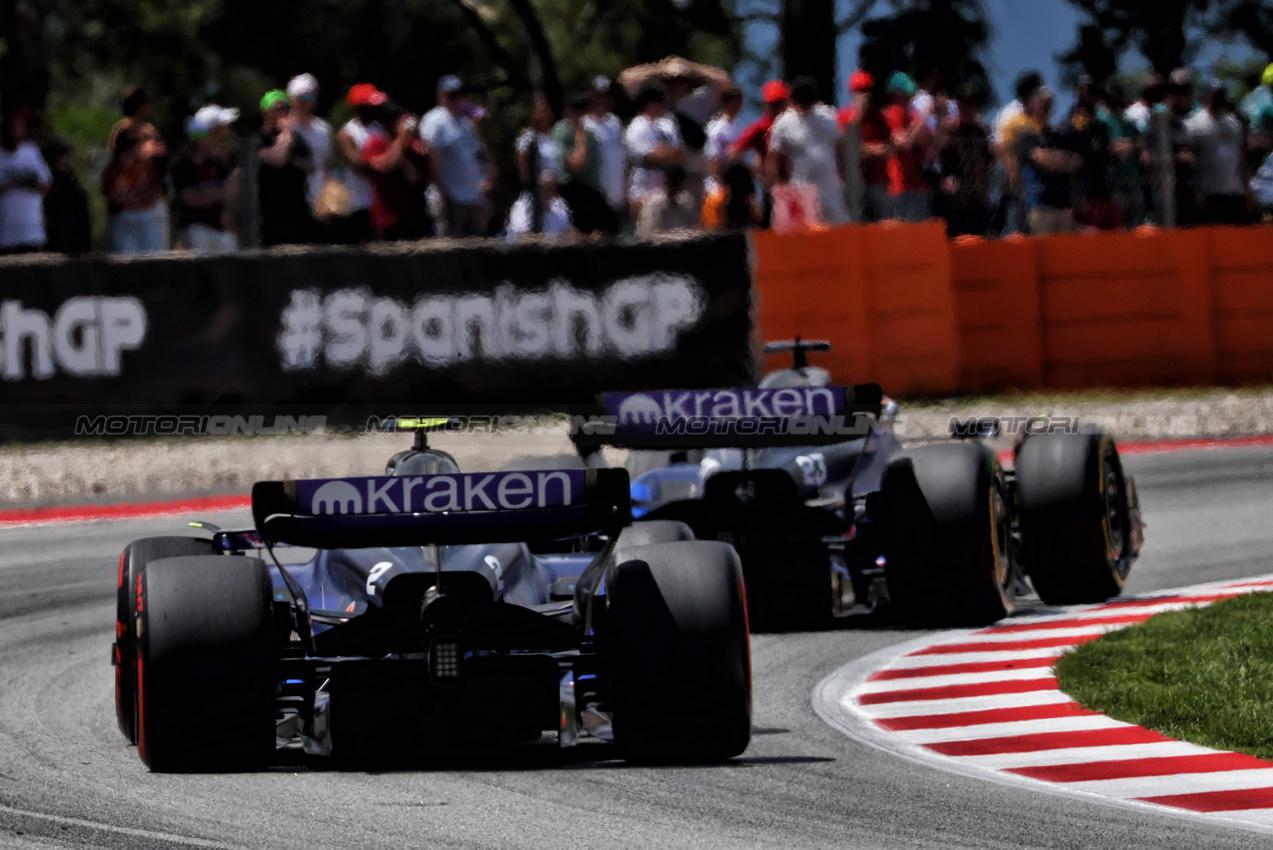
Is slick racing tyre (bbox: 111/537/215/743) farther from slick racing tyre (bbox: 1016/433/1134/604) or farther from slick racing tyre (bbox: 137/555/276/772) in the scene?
slick racing tyre (bbox: 1016/433/1134/604)

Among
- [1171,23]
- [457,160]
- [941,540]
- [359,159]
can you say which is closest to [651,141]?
[457,160]

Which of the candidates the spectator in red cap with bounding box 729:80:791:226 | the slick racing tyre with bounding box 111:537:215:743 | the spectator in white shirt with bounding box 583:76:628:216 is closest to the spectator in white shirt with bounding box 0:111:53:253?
the spectator in white shirt with bounding box 583:76:628:216

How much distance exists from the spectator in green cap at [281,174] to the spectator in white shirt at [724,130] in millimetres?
3127

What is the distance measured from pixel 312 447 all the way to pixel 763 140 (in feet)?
12.9

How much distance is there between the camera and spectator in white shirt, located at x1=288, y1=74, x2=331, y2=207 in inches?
572

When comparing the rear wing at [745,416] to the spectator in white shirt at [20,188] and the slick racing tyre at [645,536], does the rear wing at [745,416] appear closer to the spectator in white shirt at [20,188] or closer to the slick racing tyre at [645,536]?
the slick racing tyre at [645,536]

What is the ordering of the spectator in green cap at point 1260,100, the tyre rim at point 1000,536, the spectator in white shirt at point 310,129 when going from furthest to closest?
the spectator in green cap at point 1260,100 → the spectator in white shirt at point 310,129 → the tyre rim at point 1000,536

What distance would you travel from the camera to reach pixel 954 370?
15664mm

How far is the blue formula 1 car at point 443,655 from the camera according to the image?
5.78 m

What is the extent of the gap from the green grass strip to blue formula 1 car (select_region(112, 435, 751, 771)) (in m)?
1.62

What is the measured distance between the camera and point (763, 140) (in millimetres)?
15500

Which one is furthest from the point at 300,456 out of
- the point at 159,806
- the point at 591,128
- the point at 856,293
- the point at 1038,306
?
the point at 159,806

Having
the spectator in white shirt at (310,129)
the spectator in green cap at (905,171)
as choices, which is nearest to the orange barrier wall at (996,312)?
the spectator in green cap at (905,171)

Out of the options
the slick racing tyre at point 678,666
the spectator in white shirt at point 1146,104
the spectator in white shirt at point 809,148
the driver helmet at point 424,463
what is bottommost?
the slick racing tyre at point 678,666
